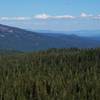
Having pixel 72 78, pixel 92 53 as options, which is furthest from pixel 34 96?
pixel 92 53

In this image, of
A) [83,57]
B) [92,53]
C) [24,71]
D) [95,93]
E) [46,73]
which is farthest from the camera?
[92,53]

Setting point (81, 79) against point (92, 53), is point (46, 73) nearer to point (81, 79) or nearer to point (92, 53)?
point (81, 79)

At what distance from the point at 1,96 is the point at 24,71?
2575 cm

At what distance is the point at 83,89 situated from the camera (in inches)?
2386

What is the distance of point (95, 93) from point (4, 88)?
586 inches

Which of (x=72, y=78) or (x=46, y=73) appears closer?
(x=72, y=78)

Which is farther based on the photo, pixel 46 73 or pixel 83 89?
pixel 46 73

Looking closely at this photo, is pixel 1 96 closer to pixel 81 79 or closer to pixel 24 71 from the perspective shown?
pixel 81 79

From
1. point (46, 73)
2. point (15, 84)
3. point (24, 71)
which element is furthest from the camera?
point (24, 71)

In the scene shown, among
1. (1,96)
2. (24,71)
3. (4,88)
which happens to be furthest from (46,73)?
(1,96)

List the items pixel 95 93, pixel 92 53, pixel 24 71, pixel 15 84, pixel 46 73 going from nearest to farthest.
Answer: pixel 95 93
pixel 15 84
pixel 46 73
pixel 24 71
pixel 92 53

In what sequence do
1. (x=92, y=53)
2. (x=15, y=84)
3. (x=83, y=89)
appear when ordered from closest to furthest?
(x=83, y=89)
(x=15, y=84)
(x=92, y=53)

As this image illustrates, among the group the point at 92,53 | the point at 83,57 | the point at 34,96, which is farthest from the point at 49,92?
the point at 92,53

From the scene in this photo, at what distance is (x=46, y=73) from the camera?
77.1m
